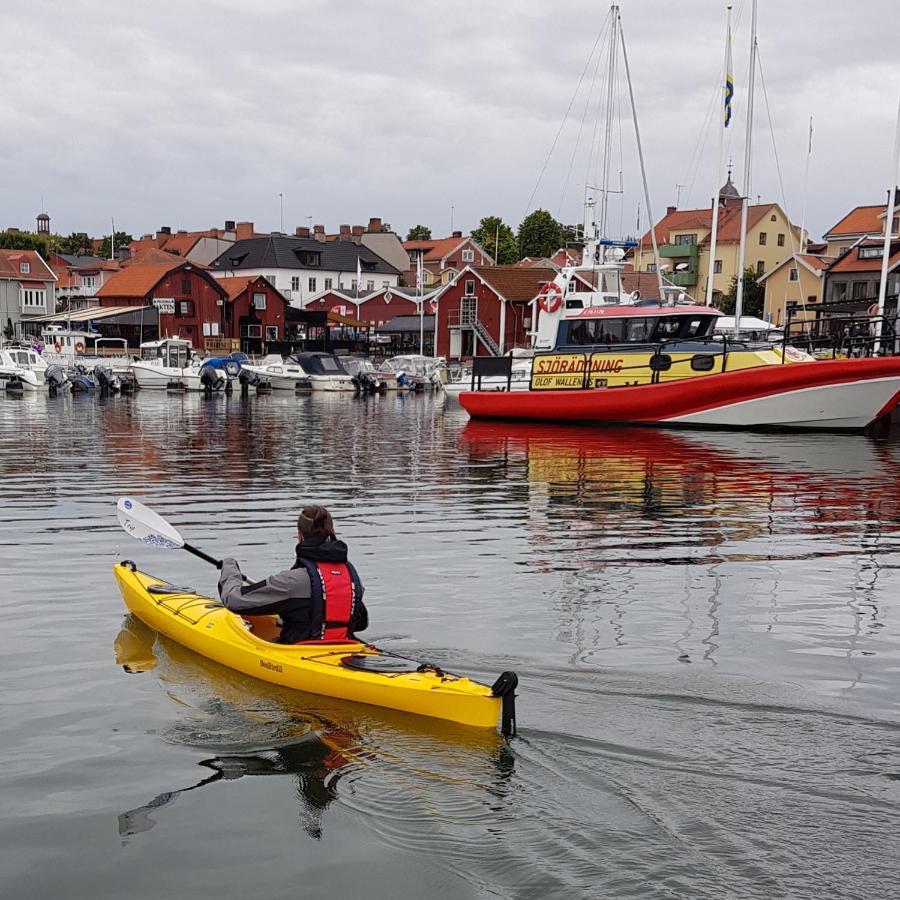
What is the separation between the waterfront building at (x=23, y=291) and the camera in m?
86.6

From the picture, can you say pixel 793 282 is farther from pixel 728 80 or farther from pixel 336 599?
pixel 336 599

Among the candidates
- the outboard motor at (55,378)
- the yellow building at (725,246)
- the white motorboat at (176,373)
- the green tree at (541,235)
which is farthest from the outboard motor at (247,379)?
the green tree at (541,235)

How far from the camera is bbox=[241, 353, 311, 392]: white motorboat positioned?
57.2 m

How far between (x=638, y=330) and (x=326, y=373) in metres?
28.5

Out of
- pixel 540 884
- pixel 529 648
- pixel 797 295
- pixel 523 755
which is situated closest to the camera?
pixel 540 884

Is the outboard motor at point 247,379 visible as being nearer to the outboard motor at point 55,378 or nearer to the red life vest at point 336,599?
the outboard motor at point 55,378

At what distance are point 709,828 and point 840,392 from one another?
82.7 ft

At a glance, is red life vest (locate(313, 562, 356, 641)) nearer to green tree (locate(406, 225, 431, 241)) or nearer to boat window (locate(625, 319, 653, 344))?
boat window (locate(625, 319, 653, 344))

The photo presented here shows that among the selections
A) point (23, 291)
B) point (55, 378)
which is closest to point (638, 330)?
point (55, 378)

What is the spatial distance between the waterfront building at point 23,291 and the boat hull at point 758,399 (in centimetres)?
6650

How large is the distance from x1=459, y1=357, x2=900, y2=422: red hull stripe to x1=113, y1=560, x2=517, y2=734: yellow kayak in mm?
23320

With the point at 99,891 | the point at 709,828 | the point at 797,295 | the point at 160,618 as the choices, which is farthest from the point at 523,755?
the point at 797,295

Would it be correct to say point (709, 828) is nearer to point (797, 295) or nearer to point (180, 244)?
Result: point (797, 295)

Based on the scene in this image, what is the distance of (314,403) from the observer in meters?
47.4
